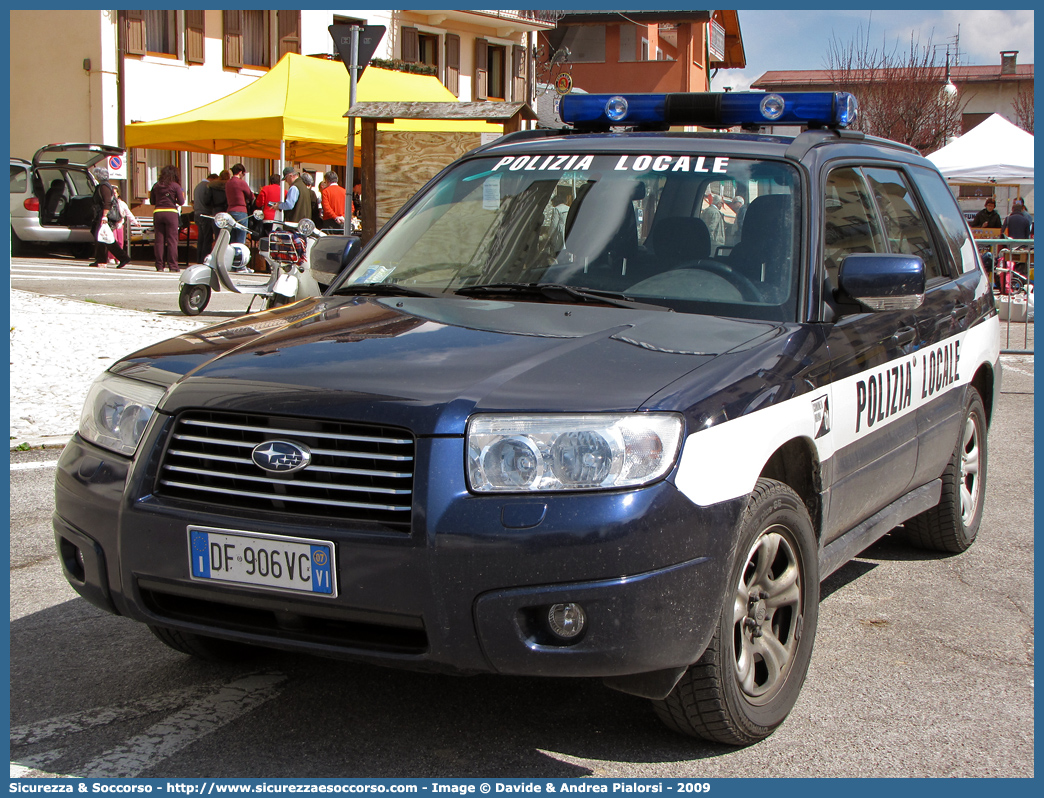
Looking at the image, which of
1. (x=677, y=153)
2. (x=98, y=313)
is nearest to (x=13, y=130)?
(x=98, y=313)

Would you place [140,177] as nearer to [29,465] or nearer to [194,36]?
[194,36]

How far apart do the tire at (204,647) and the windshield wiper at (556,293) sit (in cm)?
137

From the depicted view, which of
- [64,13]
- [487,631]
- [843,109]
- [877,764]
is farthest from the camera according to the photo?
[64,13]

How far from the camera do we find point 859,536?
13.3ft

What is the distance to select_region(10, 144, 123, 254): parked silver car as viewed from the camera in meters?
22.6

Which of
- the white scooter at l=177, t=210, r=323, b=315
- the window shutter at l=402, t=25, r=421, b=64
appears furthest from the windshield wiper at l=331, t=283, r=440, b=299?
the window shutter at l=402, t=25, r=421, b=64

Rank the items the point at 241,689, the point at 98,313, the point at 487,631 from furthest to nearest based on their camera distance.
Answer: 1. the point at 98,313
2. the point at 241,689
3. the point at 487,631

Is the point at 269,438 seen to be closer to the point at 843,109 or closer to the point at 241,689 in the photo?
the point at 241,689

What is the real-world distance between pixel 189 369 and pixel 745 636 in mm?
1684

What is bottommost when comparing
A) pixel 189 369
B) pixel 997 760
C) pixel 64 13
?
pixel 997 760

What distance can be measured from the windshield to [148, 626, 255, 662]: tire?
1.32 m

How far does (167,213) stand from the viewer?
20.7m

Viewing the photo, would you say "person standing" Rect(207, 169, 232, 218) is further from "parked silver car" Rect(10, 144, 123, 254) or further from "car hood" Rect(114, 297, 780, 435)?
"car hood" Rect(114, 297, 780, 435)

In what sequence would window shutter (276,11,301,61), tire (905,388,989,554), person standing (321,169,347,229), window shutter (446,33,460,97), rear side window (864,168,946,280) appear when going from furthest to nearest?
window shutter (446,33,460,97) < window shutter (276,11,301,61) < person standing (321,169,347,229) < tire (905,388,989,554) < rear side window (864,168,946,280)
